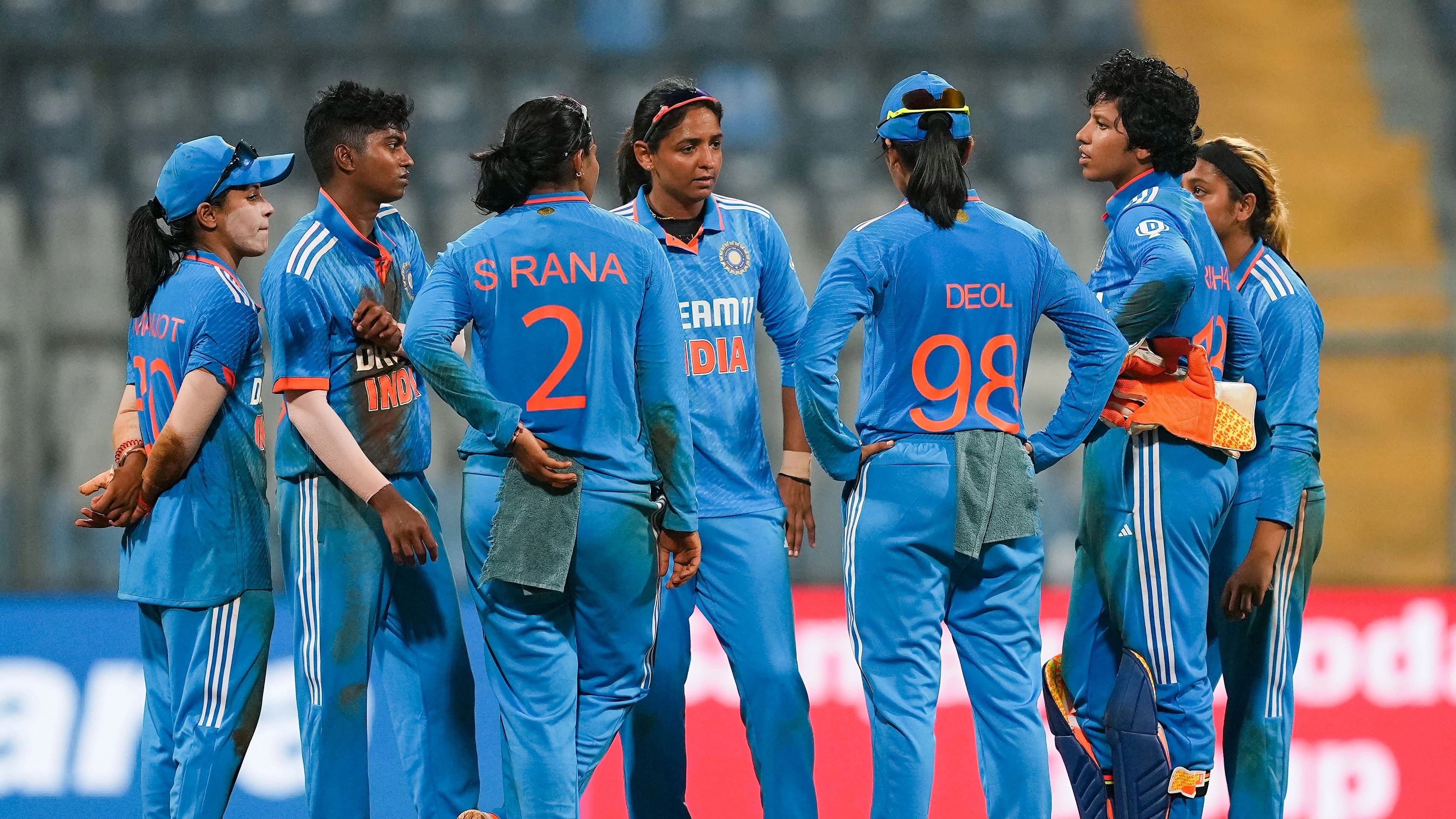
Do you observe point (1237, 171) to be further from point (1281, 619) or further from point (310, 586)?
point (310, 586)

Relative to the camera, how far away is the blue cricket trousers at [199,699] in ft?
11.1

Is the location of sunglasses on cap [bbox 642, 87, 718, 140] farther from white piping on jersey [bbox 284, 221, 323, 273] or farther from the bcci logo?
white piping on jersey [bbox 284, 221, 323, 273]

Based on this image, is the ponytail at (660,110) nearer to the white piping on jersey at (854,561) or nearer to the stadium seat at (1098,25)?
the white piping on jersey at (854,561)

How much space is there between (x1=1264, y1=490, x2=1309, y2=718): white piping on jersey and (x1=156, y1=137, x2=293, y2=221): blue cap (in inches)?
105

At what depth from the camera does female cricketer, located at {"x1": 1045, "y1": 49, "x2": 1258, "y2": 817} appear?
11.4 ft

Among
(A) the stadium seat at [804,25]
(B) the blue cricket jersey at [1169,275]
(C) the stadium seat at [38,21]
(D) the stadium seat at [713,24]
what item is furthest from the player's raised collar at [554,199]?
(C) the stadium seat at [38,21]

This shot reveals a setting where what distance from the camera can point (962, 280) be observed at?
3.21 metres

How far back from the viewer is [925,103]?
10.6 ft

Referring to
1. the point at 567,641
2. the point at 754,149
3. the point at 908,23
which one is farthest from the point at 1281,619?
the point at 908,23

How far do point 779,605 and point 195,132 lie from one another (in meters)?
5.14

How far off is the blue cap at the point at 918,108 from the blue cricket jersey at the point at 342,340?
1.24 metres

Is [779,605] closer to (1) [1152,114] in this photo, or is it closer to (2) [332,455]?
(2) [332,455]

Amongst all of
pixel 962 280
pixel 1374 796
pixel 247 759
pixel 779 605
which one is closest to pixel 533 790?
pixel 779 605

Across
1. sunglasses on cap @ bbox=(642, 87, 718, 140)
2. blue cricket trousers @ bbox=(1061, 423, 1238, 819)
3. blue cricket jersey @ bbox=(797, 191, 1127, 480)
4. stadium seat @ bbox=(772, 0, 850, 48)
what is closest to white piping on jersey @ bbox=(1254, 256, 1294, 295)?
blue cricket trousers @ bbox=(1061, 423, 1238, 819)
